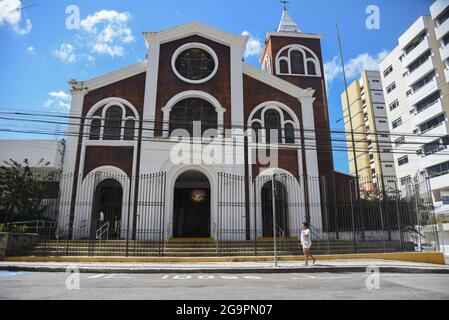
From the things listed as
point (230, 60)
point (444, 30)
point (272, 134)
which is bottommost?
point (272, 134)

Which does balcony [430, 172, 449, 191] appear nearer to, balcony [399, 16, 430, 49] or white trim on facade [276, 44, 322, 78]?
balcony [399, 16, 430, 49]

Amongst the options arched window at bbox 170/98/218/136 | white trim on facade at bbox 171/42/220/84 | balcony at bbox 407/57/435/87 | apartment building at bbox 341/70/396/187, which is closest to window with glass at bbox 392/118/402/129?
balcony at bbox 407/57/435/87

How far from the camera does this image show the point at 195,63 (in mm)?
19828

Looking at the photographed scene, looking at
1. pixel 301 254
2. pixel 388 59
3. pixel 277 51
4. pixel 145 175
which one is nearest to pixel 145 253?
pixel 145 175

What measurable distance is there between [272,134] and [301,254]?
7.81 m

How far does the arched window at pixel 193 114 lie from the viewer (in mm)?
18453

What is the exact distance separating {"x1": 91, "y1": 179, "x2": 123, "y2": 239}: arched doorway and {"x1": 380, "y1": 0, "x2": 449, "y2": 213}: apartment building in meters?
25.7

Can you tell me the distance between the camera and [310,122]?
19.6 m

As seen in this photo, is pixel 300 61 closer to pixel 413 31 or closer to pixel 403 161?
pixel 413 31

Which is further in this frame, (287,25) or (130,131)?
(287,25)

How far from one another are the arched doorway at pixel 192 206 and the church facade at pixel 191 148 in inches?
2.5

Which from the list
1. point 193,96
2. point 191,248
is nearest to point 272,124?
point 193,96

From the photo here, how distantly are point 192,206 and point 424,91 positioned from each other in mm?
32297

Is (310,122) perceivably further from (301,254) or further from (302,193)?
(301,254)
